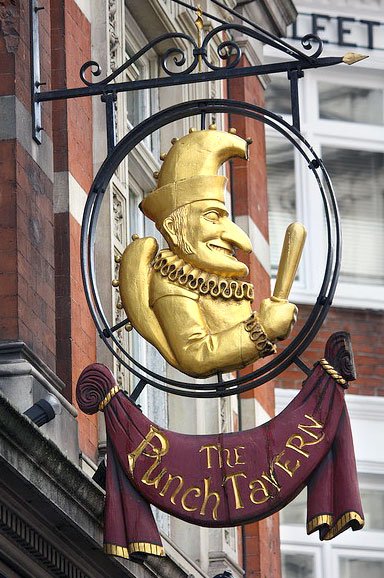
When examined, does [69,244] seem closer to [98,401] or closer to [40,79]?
[40,79]

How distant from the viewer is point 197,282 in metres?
13.2

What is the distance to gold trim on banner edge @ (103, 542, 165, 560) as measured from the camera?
12.5m

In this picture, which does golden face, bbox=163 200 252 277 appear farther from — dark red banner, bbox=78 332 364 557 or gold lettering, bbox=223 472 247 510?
gold lettering, bbox=223 472 247 510

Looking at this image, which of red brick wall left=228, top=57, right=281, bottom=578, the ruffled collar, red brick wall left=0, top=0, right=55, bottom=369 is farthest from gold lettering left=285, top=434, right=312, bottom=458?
red brick wall left=228, top=57, right=281, bottom=578

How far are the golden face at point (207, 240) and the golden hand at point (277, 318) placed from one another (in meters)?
0.34

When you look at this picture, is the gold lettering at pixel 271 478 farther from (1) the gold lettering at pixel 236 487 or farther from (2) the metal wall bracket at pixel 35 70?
(2) the metal wall bracket at pixel 35 70

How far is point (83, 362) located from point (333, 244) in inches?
89.6

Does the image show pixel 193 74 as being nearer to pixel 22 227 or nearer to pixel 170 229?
pixel 170 229

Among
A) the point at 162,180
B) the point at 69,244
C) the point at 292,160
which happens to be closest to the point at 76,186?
the point at 69,244

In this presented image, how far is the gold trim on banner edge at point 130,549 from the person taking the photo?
12.5m

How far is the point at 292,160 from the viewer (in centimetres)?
2520

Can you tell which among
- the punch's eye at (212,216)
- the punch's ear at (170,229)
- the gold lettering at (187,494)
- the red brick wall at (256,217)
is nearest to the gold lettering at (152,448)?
the gold lettering at (187,494)

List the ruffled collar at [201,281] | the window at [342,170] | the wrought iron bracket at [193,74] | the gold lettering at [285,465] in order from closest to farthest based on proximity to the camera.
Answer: the gold lettering at [285,465] → the ruffled collar at [201,281] → the wrought iron bracket at [193,74] → the window at [342,170]

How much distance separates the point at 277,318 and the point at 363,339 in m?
11.0
